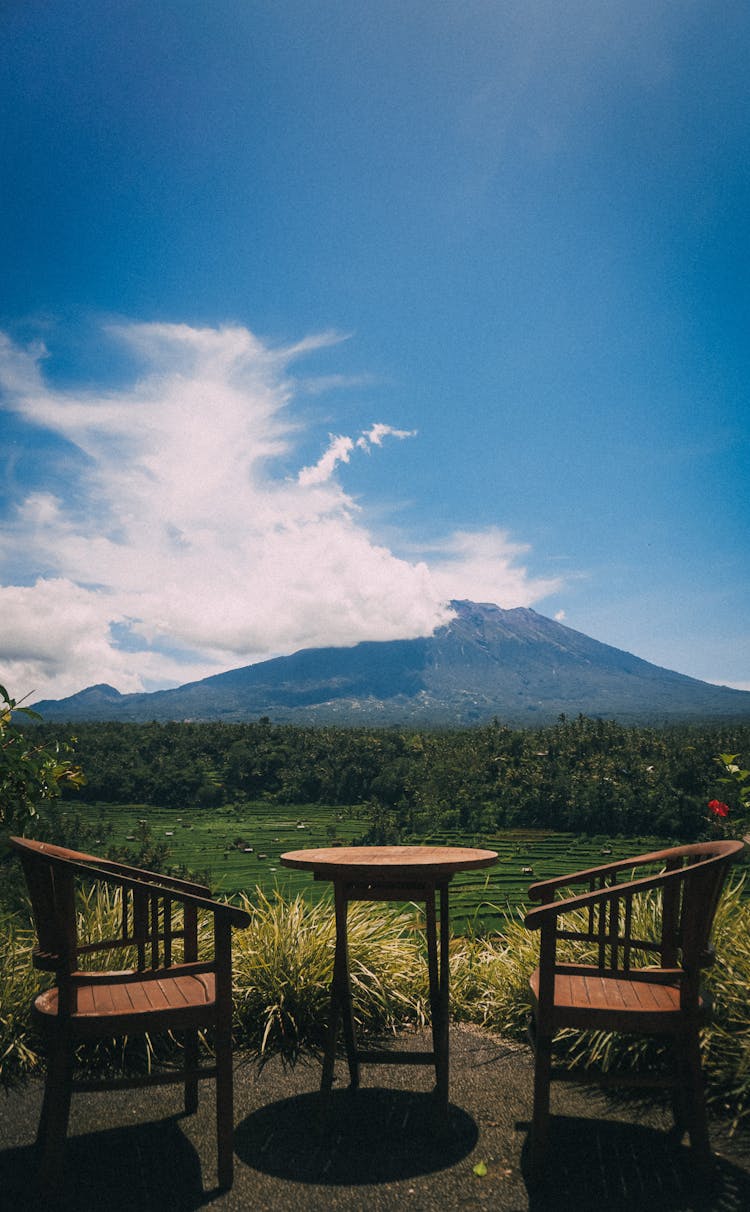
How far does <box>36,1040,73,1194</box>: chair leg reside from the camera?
2.24m

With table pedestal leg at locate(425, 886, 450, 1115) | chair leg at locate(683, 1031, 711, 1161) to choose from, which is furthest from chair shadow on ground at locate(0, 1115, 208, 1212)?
chair leg at locate(683, 1031, 711, 1161)

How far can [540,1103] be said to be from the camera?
235 centimetres

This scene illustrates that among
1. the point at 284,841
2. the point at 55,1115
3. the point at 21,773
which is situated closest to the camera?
the point at 55,1115

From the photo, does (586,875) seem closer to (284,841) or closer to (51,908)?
(51,908)

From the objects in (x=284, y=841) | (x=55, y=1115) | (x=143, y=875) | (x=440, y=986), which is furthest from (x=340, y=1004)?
(x=284, y=841)

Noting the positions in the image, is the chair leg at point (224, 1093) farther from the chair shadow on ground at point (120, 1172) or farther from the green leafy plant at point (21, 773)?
the green leafy plant at point (21, 773)

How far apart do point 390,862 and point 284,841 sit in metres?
28.4

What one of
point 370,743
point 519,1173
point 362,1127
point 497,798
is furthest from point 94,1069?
point 370,743

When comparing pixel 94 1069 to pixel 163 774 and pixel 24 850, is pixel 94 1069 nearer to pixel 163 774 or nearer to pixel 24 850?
pixel 24 850

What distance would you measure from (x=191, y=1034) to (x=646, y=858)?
69.7 inches

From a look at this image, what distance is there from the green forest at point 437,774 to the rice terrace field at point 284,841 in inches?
26.7

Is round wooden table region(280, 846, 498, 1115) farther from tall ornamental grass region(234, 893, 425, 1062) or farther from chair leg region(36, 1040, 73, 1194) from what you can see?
chair leg region(36, 1040, 73, 1194)

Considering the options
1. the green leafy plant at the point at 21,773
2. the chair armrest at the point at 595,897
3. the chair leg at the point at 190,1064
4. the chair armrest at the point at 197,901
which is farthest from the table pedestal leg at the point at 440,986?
the green leafy plant at the point at 21,773

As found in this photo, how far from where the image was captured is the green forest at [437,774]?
79.7ft
